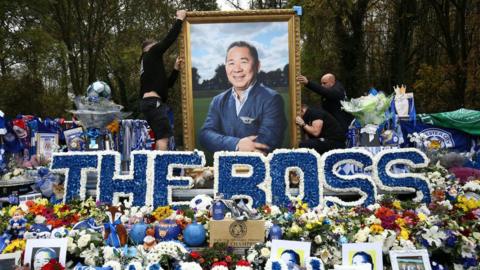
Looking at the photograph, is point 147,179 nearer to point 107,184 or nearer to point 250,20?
point 107,184

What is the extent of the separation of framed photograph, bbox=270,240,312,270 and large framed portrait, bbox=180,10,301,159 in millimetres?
3515

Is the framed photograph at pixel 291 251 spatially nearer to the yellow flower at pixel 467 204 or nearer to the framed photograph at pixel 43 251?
the framed photograph at pixel 43 251

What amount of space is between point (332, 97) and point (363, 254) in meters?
4.17

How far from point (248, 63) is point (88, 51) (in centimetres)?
1116

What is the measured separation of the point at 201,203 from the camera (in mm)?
5047

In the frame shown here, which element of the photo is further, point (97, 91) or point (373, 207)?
point (97, 91)

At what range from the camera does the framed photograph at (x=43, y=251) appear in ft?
12.8

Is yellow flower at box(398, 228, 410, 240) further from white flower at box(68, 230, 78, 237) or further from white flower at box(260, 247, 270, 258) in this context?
white flower at box(68, 230, 78, 237)

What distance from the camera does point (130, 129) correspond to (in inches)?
305

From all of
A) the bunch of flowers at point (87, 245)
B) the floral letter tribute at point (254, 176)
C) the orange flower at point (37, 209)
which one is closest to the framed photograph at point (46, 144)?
the floral letter tribute at point (254, 176)

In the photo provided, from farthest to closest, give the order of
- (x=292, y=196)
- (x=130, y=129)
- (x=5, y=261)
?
1. (x=130, y=129)
2. (x=292, y=196)
3. (x=5, y=261)

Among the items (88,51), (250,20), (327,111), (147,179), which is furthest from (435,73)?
(147,179)

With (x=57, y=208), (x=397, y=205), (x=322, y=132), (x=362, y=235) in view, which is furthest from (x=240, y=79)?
(x=362, y=235)

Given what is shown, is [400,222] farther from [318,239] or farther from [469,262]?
[318,239]
